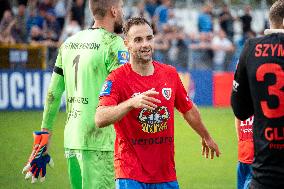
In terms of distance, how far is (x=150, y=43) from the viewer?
21.5 ft

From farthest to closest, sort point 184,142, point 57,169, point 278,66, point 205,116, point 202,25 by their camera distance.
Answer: point 202,25 → point 205,116 → point 184,142 → point 57,169 → point 278,66

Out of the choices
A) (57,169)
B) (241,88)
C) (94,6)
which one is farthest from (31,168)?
(57,169)

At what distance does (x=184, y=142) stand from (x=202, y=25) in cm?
880

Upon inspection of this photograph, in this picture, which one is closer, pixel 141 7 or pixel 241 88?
pixel 241 88

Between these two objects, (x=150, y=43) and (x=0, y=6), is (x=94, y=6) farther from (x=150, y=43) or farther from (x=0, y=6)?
(x=0, y=6)

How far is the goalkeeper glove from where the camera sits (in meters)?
7.51

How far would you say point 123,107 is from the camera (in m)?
6.03

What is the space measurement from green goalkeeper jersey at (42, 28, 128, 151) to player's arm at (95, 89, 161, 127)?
837mm

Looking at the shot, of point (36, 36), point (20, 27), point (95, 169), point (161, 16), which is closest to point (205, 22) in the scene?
point (161, 16)

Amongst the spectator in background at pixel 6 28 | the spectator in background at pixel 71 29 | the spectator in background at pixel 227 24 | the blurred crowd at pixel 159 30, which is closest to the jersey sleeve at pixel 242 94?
the blurred crowd at pixel 159 30

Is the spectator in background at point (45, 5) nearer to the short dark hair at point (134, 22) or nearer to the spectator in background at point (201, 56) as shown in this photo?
the spectator in background at point (201, 56)

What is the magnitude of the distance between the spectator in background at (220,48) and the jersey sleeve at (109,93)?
60.1 ft

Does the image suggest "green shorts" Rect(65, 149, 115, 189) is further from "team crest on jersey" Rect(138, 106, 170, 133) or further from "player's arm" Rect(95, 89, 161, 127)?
"player's arm" Rect(95, 89, 161, 127)

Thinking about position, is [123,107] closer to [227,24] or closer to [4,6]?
[4,6]
